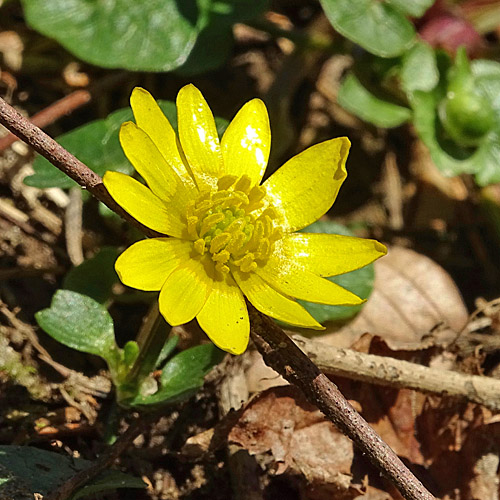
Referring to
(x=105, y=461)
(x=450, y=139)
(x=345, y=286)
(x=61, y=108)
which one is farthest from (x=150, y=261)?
(x=450, y=139)

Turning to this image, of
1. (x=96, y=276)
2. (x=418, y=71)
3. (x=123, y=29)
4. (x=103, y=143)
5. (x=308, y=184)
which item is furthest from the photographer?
(x=418, y=71)

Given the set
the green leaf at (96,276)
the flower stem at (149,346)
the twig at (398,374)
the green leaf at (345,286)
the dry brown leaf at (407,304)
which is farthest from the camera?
the dry brown leaf at (407,304)

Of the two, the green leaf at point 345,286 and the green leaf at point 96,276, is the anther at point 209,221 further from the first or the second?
the green leaf at point 345,286

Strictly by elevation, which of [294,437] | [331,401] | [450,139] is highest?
[331,401]

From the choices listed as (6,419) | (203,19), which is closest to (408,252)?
(203,19)

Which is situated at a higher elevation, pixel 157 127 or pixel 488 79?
pixel 157 127

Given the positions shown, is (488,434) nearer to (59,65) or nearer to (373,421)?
(373,421)

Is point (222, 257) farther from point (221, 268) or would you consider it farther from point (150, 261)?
point (150, 261)

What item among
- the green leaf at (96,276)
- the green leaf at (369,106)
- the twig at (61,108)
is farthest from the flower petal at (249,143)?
the green leaf at (369,106)
